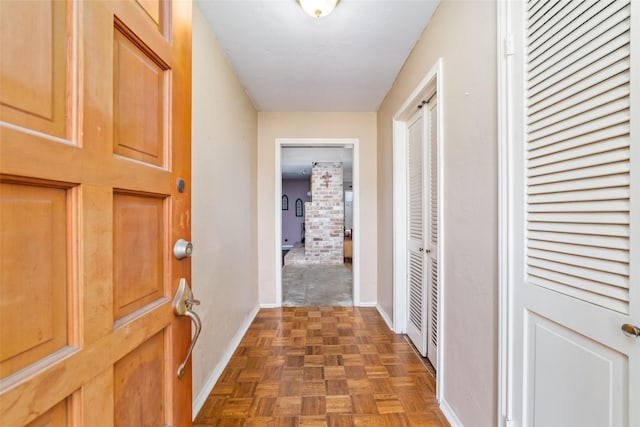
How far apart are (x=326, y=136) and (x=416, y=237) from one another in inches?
65.3

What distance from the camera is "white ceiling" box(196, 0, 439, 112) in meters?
1.66

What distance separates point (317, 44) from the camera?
78.5 inches

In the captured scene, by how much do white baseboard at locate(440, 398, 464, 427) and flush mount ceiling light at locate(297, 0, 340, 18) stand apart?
230cm

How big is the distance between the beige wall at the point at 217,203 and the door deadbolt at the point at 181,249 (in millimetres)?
858

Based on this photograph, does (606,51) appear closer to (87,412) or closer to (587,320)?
(587,320)

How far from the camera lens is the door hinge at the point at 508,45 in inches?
39.9

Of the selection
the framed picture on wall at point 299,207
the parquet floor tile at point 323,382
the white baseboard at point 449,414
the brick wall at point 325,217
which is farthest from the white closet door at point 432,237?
the framed picture on wall at point 299,207

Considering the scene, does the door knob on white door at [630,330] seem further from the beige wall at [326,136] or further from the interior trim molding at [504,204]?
the beige wall at [326,136]

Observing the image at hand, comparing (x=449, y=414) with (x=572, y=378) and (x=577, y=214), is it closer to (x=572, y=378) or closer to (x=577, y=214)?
(x=572, y=378)

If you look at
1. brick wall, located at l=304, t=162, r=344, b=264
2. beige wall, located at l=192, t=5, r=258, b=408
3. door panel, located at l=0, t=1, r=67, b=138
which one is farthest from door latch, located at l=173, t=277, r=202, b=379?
brick wall, located at l=304, t=162, r=344, b=264

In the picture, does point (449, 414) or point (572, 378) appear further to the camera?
point (449, 414)

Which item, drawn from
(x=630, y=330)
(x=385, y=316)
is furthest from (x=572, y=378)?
(x=385, y=316)

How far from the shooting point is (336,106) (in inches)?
124

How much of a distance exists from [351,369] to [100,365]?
6.01 feet
